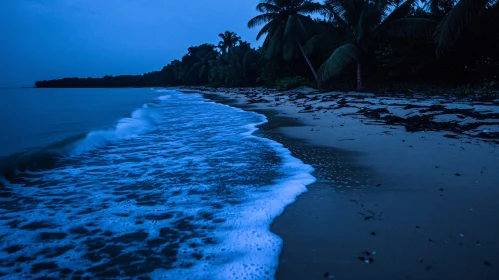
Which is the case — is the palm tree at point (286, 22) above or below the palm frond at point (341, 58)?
above

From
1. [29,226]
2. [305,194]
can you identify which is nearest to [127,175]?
[29,226]

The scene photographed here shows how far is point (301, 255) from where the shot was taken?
1.83 metres

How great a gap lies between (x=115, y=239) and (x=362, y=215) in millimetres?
1889

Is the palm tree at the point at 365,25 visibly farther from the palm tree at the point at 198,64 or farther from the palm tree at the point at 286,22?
the palm tree at the point at 198,64

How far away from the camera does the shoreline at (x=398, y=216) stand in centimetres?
166

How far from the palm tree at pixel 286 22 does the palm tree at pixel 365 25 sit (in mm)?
4063

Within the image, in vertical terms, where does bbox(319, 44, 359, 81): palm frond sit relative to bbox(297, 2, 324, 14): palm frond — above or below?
below

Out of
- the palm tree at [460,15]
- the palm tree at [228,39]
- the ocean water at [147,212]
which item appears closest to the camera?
the ocean water at [147,212]

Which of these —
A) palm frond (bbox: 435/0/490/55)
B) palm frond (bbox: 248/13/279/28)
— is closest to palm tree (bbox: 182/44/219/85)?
palm frond (bbox: 248/13/279/28)

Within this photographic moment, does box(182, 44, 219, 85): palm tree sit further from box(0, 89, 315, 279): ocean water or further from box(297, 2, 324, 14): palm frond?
box(0, 89, 315, 279): ocean water

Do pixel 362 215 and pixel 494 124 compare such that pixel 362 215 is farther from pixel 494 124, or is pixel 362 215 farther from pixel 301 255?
pixel 494 124

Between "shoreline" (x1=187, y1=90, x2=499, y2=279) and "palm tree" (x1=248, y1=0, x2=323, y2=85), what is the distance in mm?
18978

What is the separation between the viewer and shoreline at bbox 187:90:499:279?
1.66 m

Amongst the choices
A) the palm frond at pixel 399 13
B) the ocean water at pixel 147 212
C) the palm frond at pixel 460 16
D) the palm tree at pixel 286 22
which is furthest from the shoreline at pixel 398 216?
the palm tree at pixel 286 22
